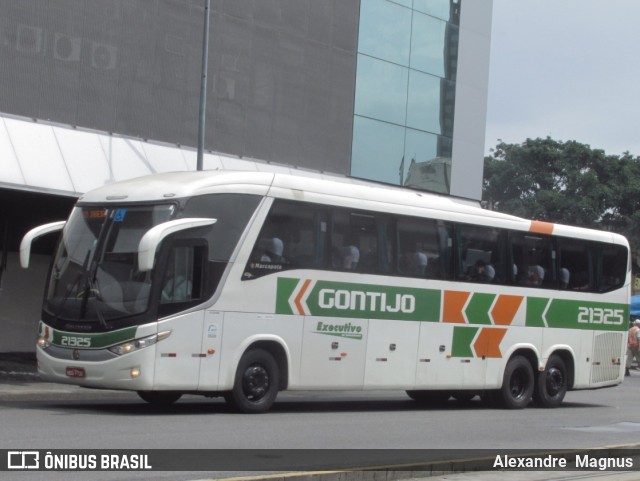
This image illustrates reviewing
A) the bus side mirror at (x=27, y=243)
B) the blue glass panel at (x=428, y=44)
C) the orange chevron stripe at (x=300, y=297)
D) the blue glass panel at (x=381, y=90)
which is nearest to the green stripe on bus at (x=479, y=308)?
the orange chevron stripe at (x=300, y=297)

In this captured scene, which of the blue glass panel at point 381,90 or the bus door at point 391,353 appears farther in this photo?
the blue glass panel at point 381,90

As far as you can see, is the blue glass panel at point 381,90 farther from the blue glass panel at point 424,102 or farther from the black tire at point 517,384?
the black tire at point 517,384

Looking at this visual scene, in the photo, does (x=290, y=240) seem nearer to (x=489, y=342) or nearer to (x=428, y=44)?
(x=489, y=342)

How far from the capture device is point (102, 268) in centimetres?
1476

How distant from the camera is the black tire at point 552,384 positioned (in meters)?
20.8

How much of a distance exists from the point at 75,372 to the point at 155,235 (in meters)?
2.34

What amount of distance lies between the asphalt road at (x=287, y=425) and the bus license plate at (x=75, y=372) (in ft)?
1.81

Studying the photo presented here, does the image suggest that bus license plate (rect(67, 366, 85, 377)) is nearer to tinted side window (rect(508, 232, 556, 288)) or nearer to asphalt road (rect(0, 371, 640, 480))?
asphalt road (rect(0, 371, 640, 480))

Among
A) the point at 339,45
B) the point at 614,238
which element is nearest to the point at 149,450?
the point at 614,238

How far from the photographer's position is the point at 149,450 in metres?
10.9

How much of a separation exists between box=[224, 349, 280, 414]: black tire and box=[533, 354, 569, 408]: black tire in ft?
22.4

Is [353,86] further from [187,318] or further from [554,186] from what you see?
[554,186]

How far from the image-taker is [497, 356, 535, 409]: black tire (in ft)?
65.5

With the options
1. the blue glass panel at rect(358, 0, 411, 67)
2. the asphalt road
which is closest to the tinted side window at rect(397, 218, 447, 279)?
the asphalt road
